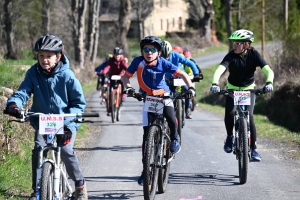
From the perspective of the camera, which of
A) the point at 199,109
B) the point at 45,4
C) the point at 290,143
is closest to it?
the point at 290,143

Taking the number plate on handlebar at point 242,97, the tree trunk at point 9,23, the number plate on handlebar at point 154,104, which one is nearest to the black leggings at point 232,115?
the number plate on handlebar at point 242,97

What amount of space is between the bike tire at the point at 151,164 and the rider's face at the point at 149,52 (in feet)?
3.00

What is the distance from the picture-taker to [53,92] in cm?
644

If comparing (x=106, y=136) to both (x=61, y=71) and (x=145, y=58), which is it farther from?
(x=61, y=71)

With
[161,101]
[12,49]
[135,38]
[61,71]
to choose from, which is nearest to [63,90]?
[61,71]

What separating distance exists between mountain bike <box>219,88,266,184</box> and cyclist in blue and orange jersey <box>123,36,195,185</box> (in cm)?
96

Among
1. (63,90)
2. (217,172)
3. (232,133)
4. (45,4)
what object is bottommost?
(217,172)

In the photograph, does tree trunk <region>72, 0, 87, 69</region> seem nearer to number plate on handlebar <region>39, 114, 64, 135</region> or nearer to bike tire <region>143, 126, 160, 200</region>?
bike tire <region>143, 126, 160, 200</region>

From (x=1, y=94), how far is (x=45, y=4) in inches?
1217

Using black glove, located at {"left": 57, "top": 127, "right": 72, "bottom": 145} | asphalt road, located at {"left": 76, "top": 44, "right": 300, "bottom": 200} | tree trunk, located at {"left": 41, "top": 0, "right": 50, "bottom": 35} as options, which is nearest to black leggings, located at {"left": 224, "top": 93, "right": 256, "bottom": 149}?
asphalt road, located at {"left": 76, "top": 44, "right": 300, "bottom": 200}

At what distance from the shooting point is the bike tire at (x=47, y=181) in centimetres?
582

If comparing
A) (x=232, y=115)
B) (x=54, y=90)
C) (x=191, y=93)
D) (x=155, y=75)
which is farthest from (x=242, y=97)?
(x=54, y=90)

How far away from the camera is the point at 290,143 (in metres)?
12.7

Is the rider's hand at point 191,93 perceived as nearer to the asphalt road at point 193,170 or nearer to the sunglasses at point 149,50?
the sunglasses at point 149,50
